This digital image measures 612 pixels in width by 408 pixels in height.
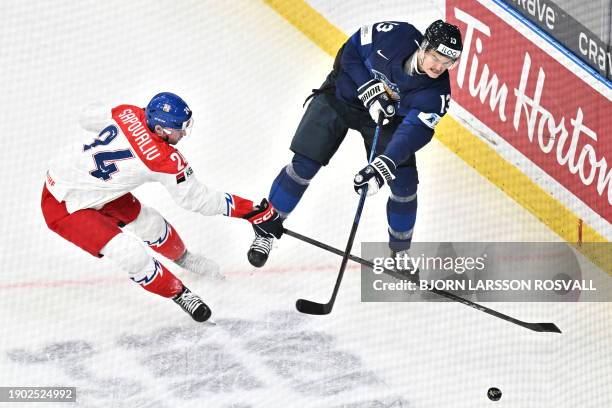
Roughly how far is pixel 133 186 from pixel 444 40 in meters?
1.20

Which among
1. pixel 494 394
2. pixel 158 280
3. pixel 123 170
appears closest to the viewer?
pixel 494 394

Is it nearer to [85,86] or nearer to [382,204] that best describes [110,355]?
[382,204]

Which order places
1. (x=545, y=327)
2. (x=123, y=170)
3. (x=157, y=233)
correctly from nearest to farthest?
(x=123, y=170) → (x=545, y=327) → (x=157, y=233)

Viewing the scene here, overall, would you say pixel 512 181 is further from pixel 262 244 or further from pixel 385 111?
pixel 262 244

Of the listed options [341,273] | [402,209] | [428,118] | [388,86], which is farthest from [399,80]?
[341,273]

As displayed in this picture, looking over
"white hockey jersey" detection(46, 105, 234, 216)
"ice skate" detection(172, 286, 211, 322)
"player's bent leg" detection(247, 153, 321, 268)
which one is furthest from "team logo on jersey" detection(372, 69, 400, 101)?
"ice skate" detection(172, 286, 211, 322)

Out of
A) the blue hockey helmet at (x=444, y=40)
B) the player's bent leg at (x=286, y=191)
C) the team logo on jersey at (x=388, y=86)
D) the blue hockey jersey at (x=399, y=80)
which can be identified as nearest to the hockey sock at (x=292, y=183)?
the player's bent leg at (x=286, y=191)

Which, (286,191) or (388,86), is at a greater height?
(388,86)

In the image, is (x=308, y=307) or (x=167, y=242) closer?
(x=308, y=307)

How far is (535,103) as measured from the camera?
16.9 feet

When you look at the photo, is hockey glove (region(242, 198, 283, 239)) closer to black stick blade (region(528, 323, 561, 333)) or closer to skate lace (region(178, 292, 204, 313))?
skate lace (region(178, 292, 204, 313))

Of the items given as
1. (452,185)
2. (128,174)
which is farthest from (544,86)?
(128,174)

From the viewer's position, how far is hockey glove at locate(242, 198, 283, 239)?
4484 millimetres

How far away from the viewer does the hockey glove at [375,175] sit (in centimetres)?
450
